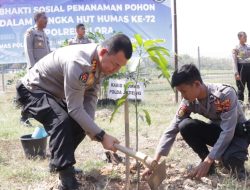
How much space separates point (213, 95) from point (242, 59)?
14.3 feet

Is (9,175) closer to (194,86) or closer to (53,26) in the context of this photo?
(194,86)

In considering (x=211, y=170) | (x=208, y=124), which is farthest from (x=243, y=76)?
(x=211, y=170)

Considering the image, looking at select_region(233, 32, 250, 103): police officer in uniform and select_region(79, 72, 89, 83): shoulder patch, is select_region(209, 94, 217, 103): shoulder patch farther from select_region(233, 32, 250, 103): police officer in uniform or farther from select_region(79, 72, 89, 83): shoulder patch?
select_region(233, 32, 250, 103): police officer in uniform

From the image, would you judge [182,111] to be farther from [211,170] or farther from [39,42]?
[39,42]

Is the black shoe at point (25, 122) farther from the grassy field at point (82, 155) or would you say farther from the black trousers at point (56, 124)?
the black trousers at point (56, 124)

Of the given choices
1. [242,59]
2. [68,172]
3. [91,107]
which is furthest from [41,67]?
[242,59]

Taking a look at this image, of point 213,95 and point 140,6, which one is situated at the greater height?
point 140,6

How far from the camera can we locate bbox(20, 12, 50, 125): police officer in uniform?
219 inches

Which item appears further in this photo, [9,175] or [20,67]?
[20,67]

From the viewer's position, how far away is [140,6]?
9695 mm

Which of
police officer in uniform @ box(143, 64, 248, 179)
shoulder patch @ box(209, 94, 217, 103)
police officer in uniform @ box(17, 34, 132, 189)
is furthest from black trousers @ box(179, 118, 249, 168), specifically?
police officer in uniform @ box(17, 34, 132, 189)

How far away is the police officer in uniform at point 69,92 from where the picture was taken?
2.49 meters

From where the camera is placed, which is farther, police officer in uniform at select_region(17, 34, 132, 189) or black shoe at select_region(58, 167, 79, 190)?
black shoe at select_region(58, 167, 79, 190)

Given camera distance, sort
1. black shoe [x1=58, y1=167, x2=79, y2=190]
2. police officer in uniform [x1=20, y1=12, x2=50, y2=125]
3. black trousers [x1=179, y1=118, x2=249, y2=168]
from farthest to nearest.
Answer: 1. police officer in uniform [x1=20, y1=12, x2=50, y2=125]
2. black trousers [x1=179, y1=118, x2=249, y2=168]
3. black shoe [x1=58, y1=167, x2=79, y2=190]
